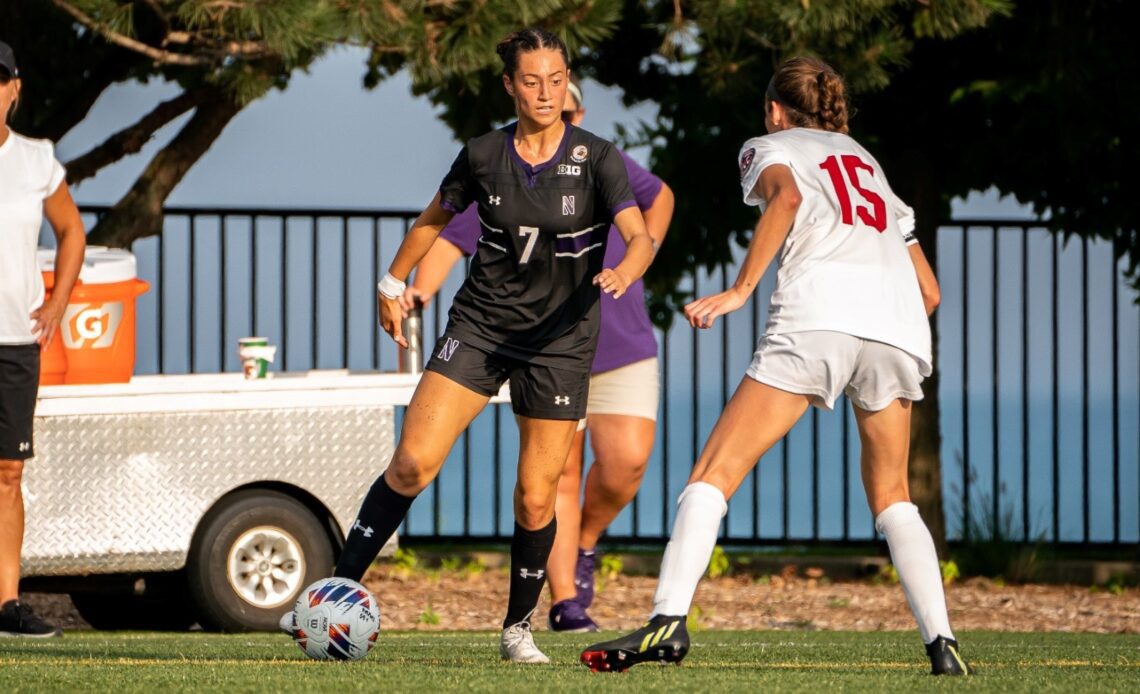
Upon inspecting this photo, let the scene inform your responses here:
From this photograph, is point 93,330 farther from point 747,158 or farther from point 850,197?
point 850,197

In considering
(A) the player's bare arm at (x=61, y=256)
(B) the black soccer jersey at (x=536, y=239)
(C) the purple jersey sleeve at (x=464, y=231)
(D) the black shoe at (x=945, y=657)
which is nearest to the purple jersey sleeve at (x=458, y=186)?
(B) the black soccer jersey at (x=536, y=239)

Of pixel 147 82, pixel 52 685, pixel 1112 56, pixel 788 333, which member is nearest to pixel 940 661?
pixel 788 333

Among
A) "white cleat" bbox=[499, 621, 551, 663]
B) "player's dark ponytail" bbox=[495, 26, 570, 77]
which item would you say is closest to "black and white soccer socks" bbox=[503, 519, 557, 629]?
"white cleat" bbox=[499, 621, 551, 663]

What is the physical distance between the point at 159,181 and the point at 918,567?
6856 millimetres

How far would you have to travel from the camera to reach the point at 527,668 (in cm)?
494

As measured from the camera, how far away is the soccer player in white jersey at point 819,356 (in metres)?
4.48

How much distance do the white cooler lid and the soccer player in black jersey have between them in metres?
3.05

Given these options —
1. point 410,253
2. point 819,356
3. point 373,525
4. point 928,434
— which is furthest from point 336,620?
point 928,434

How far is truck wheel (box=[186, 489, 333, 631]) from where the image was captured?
7.92 m

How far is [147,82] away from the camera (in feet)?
37.0

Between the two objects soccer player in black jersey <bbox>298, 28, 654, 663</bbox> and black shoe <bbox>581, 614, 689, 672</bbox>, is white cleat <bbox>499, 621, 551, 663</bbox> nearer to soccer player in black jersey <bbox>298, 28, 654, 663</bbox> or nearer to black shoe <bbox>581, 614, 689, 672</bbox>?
soccer player in black jersey <bbox>298, 28, 654, 663</bbox>

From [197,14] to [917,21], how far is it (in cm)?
384

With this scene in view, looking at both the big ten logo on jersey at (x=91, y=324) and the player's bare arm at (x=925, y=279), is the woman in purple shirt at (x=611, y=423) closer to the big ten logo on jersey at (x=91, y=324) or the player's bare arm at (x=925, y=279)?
the big ten logo on jersey at (x=91, y=324)

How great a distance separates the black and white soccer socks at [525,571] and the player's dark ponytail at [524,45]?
4.72 ft
